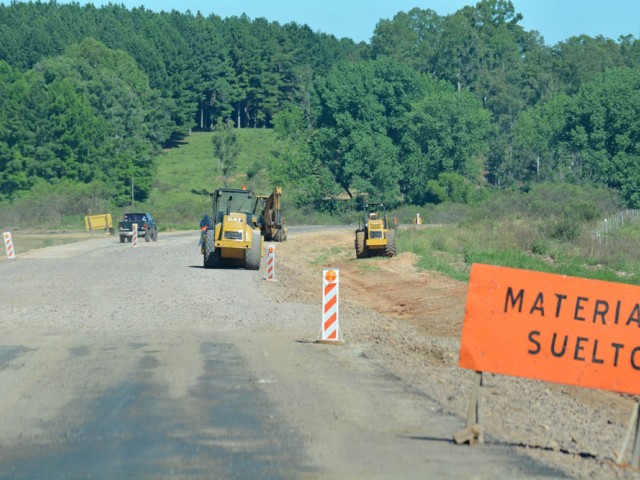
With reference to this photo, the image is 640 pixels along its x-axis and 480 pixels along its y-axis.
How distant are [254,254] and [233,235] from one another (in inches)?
49.8

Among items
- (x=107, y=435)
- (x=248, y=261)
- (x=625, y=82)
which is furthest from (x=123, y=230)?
(x=625, y=82)

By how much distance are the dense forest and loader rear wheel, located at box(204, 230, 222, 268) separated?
63.9 meters

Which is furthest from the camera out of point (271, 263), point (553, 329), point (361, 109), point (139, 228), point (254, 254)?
point (361, 109)

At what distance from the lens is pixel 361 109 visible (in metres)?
106

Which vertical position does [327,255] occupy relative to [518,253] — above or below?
below

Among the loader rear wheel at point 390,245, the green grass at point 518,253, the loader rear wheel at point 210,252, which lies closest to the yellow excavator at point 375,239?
the loader rear wheel at point 390,245

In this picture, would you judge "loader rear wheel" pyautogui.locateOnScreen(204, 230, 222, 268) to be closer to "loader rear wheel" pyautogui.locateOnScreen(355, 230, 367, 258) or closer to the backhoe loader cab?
the backhoe loader cab

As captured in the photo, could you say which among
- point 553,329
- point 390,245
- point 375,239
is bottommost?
point 390,245

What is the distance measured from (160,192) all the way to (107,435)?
346ft

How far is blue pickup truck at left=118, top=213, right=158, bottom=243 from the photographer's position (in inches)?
2295

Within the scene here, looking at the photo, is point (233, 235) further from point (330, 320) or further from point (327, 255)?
point (330, 320)

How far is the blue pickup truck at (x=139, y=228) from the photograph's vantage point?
5828 cm

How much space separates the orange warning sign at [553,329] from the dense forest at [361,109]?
8881 centimetres

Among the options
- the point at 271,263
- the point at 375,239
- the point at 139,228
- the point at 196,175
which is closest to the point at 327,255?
the point at 375,239
